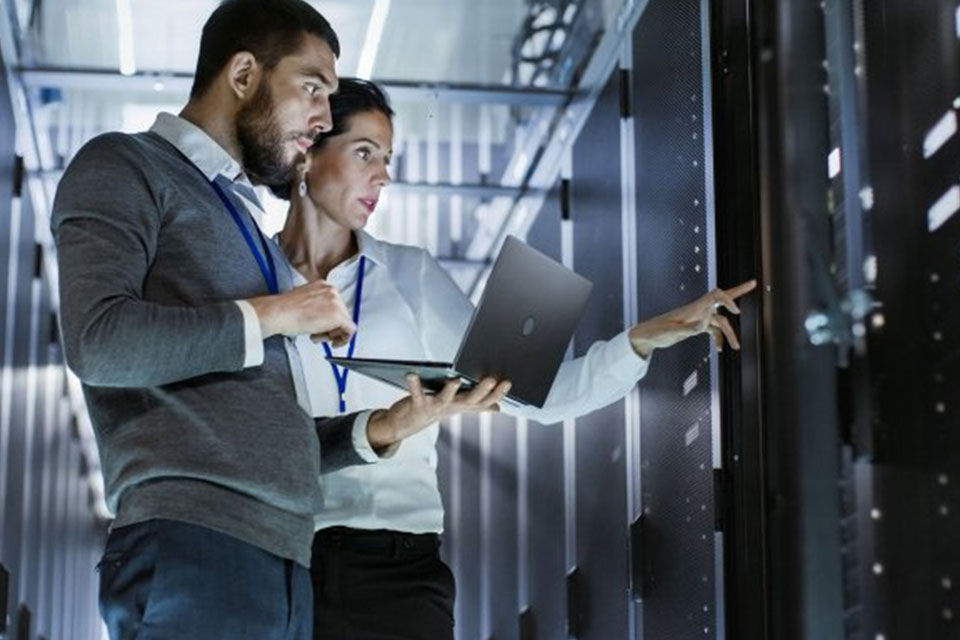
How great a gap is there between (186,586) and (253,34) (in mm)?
985

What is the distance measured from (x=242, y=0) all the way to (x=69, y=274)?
0.71 m

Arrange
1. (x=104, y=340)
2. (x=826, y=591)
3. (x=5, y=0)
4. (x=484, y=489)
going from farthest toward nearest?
(x=484, y=489), (x=5, y=0), (x=826, y=591), (x=104, y=340)

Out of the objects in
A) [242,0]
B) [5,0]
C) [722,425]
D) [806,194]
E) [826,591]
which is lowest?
[826,591]

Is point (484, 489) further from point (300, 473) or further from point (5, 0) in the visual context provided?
point (300, 473)

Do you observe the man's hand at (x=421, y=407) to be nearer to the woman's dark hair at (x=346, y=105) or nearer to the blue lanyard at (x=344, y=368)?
the blue lanyard at (x=344, y=368)

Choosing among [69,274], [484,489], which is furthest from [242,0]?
[484,489]

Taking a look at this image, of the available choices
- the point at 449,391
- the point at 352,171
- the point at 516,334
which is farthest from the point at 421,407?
the point at 352,171

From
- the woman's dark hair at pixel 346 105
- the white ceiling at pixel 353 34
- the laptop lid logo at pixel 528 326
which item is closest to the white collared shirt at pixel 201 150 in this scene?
the laptop lid logo at pixel 528 326

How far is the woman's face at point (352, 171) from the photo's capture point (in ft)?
13.0

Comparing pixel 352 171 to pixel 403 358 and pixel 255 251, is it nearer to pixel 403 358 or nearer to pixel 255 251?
pixel 403 358

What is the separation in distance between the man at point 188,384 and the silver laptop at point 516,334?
0.85 feet

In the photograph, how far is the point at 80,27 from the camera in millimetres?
6129

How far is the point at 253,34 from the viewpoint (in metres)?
3.23

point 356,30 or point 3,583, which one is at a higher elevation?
point 356,30
